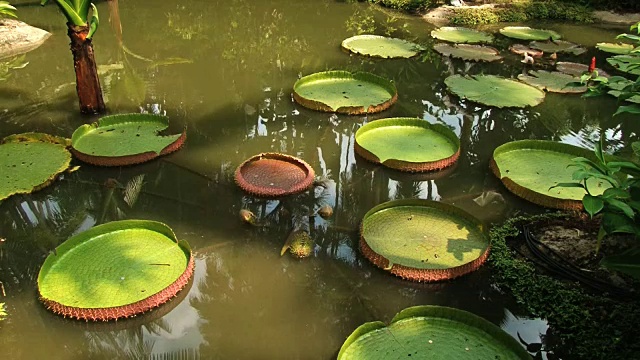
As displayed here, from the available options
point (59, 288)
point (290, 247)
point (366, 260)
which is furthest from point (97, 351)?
point (366, 260)

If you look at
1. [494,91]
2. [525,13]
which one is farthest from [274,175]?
[525,13]

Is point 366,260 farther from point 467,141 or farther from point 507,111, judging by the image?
point 507,111

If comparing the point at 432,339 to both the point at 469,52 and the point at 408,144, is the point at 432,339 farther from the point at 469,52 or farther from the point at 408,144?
the point at 469,52

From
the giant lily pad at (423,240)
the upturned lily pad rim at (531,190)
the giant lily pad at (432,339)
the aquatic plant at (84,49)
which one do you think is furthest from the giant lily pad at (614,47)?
the aquatic plant at (84,49)

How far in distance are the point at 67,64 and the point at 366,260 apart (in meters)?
5.87

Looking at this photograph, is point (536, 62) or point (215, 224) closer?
point (215, 224)

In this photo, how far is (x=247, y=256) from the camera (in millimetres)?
3938

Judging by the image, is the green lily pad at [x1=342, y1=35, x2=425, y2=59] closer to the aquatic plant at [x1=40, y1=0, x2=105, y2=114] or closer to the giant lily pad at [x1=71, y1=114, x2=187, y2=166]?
the giant lily pad at [x1=71, y1=114, x2=187, y2=166]

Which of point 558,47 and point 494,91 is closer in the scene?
point 494,91

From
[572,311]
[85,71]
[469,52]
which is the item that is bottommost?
[572,311]

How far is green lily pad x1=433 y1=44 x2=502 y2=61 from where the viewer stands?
8008 millimetres

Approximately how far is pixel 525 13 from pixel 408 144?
682cm

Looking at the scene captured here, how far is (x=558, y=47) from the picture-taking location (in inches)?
336

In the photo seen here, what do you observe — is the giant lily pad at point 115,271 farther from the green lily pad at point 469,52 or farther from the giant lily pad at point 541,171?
the green lily pad at point 469,52
